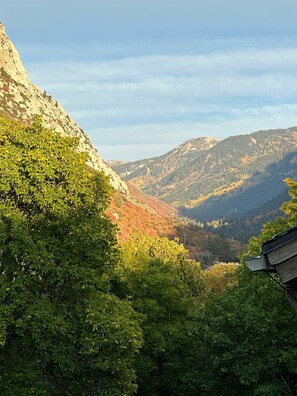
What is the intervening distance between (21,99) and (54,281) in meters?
128

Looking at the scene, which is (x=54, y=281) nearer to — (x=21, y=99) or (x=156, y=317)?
(x=156, y=317)

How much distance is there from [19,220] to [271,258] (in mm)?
13233

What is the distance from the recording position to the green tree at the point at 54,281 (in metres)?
15.8

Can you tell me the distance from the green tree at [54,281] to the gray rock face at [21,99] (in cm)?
9950

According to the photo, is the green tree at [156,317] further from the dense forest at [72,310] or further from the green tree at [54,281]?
the green tree at [54,281]

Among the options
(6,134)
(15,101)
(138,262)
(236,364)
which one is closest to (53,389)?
(236,364)

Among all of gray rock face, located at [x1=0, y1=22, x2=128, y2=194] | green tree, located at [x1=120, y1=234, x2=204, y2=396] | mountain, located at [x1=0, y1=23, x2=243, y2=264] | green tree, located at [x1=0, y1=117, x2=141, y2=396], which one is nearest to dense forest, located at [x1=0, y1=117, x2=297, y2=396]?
green tree, located at [x1=0, y1=117, x2=141, y2=396]

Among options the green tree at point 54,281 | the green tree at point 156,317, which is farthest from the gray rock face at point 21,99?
the green tree at point 54,281

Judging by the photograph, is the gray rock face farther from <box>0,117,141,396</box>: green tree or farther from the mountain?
<box>0,117,141,396</box>: green tree

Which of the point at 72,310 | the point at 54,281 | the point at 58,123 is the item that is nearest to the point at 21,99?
the point at 58,123

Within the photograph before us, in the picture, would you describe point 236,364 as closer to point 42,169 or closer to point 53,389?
point 53,389

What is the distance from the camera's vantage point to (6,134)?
18.6 meters

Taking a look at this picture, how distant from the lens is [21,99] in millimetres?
135000

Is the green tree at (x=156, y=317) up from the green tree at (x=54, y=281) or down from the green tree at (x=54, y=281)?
down
